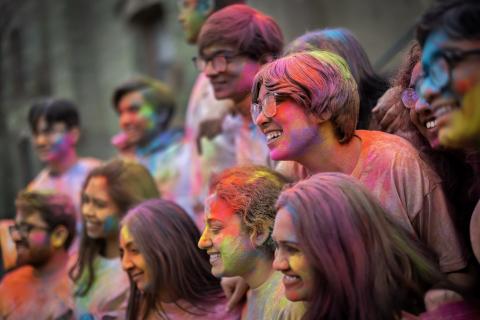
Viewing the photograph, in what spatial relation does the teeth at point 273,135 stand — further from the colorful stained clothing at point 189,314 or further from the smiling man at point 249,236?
the colorful stained clothing at point 189,314

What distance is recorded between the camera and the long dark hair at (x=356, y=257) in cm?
266

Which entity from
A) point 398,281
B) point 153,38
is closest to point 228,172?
point 398,281

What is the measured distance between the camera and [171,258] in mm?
4000

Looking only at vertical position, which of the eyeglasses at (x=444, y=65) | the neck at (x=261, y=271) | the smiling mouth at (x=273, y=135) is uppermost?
the eyeglasses at (x=444, y=65)

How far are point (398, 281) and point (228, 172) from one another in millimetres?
1155

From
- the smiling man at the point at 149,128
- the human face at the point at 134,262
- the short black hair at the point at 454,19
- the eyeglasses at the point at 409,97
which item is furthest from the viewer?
the smiling man at the point at 149,128

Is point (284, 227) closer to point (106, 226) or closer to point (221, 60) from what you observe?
point (221, 60)

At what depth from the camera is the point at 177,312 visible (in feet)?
13.1

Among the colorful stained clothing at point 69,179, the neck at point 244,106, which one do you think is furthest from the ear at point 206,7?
the colorful stained clothing at point 69,179

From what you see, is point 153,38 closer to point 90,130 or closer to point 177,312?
point 90,130

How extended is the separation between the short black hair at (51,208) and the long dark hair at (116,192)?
0.87 feet

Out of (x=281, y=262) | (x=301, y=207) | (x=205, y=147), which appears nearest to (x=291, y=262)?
(x=281, y=262)

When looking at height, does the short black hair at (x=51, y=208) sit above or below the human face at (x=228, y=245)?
below

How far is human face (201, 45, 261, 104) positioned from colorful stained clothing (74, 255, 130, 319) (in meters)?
1.29
